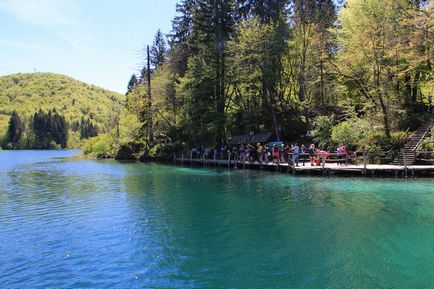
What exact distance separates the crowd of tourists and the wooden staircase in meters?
3.67

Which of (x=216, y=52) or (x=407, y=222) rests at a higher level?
(x=216, y=52)

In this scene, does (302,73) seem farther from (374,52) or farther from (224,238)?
(224,238)

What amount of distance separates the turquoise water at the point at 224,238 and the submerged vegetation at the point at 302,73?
12.6 meters

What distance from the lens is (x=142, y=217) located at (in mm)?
15938

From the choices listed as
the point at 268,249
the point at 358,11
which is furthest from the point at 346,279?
the point at 358,11

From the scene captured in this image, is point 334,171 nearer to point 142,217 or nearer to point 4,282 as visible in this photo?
point 142,217

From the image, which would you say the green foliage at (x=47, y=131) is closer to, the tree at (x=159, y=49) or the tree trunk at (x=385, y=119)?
the tree at (x=159, y=49)

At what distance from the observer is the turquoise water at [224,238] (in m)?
9.23

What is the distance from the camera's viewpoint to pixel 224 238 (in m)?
12.5

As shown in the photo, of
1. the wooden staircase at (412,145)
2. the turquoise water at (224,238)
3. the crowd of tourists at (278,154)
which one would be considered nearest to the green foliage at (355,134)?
the crowd of tourists at (278,154)

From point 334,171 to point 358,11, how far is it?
57.4ft

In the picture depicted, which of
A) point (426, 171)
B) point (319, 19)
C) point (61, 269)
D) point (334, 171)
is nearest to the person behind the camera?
point (61, 269)

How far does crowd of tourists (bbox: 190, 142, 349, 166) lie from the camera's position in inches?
1162

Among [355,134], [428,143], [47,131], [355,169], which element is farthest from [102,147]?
[47,131]
